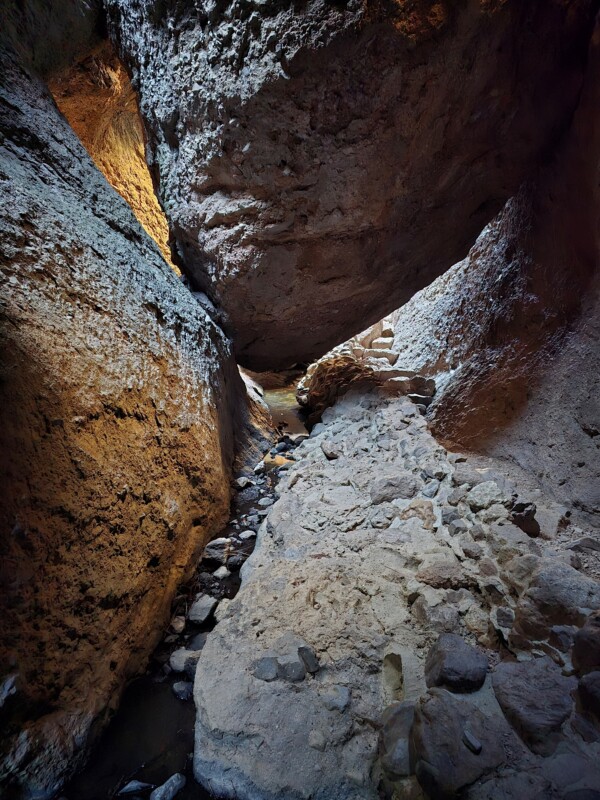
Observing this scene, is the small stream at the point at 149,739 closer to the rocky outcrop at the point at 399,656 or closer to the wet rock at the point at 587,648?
the rocky outcrop at the point at 399,656

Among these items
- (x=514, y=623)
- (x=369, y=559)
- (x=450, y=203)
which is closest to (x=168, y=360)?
(x=369, y=559)

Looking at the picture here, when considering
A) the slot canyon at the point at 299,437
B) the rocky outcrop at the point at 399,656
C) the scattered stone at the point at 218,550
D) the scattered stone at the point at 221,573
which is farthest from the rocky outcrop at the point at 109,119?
the rocky outcrop at the point at 399,656

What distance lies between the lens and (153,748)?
109 cm

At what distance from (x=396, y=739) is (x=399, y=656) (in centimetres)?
23

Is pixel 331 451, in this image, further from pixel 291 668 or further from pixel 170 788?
pixel 170 788

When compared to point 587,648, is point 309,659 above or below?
below

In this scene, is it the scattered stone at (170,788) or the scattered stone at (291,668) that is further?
the scattered stone at (291,668)

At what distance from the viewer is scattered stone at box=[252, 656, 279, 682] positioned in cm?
114

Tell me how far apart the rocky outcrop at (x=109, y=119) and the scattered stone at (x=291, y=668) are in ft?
11.1

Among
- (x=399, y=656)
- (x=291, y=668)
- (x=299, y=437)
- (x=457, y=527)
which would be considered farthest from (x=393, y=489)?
(x=299, y=437)

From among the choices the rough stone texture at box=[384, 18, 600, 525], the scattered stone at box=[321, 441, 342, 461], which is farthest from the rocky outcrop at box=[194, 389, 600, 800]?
the scattered stone at box=[321, 441, 342, 461]

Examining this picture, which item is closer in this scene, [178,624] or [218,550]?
[178,624]

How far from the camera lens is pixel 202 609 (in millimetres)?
1575

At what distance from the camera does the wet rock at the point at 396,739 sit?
859 millimetres
